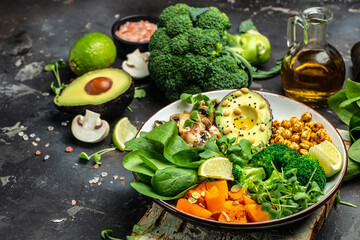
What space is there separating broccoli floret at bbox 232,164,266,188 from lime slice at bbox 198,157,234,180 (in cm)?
2

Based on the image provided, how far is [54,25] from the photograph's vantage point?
3.23m

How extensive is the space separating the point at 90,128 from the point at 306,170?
113 centimetres

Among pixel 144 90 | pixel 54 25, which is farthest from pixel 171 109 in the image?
pixel 54 25

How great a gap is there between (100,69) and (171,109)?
585mm

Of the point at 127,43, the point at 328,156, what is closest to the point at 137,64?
the point at 127,43

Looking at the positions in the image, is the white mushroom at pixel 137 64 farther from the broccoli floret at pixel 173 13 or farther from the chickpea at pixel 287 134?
the chickpea at pixel 287 134

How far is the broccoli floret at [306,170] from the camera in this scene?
159 cm

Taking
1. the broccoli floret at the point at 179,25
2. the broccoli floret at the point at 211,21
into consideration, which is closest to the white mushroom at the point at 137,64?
the broccoli floret at the point at 179,25

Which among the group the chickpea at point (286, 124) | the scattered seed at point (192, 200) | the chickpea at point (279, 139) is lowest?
the chickpea at point (279, 139)

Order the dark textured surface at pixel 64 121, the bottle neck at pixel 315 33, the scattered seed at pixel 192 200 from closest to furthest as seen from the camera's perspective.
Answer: the scattered seed at pixel 192 200 → the dark textured surface at pixel 64 121 → the bottle neck at pixel 315 33

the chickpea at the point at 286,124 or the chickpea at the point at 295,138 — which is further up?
the chickpea at the point at 286,124

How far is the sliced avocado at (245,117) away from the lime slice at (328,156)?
0.83 ft

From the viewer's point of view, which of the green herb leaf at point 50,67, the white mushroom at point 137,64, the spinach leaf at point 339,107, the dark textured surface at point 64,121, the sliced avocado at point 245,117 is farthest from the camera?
the green herb leaf at point 50,67

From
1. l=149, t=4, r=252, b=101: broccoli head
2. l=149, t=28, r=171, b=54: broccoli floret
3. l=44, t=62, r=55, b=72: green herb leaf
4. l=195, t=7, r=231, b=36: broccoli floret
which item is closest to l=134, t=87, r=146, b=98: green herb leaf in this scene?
l=149, t=4, r=252, b=101: broccoli head
